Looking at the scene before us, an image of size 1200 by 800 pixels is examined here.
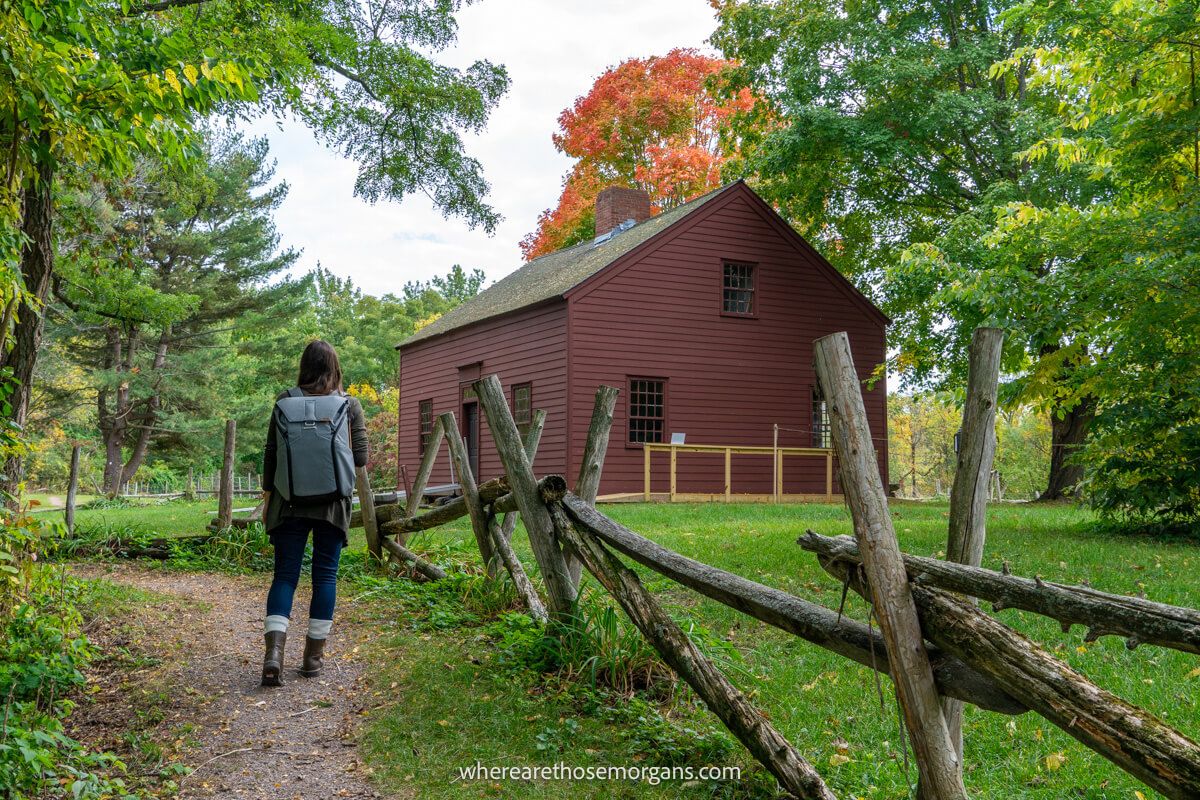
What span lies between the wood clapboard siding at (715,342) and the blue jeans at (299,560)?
1427 cm

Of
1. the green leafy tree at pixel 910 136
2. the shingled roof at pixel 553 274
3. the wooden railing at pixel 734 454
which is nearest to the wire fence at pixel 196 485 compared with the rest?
the shingled roof at pixel 553 274

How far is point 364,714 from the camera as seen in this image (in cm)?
504

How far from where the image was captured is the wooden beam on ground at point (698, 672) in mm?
3998

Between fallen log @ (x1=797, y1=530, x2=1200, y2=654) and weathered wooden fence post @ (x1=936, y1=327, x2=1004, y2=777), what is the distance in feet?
1.11

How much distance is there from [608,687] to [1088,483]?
9720 mm

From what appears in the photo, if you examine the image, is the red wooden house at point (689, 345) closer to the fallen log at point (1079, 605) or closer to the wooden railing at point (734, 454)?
the wooden railing at point (734, 454)

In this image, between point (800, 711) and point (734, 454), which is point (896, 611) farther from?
point (734, 454)

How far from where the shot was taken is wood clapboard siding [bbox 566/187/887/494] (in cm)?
2050

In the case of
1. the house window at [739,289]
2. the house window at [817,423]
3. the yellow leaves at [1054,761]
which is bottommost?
the yellow leaves at [1054,761]

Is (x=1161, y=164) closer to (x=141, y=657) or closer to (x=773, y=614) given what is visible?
(x=773, y=614)

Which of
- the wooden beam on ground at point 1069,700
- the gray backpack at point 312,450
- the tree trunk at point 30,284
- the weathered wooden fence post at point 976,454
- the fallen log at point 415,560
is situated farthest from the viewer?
the fallen log at point 415,560

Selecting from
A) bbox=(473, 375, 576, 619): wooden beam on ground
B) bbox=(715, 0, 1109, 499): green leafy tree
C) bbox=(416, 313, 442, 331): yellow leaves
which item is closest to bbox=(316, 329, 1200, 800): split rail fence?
bbox=(473, 375, 576, 619): wooden beam on ground

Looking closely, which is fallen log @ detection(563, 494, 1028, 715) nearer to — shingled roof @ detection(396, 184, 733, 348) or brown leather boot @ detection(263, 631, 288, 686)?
brown leather boot @ detection(263, 631, 288, 686)

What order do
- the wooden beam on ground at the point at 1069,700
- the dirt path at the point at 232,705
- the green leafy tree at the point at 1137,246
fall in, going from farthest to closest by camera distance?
the green leafy tree at the point at 1137,246 < the dirt path at the point at 232,705 < the wooden beam on ground at the point at 1069,700
